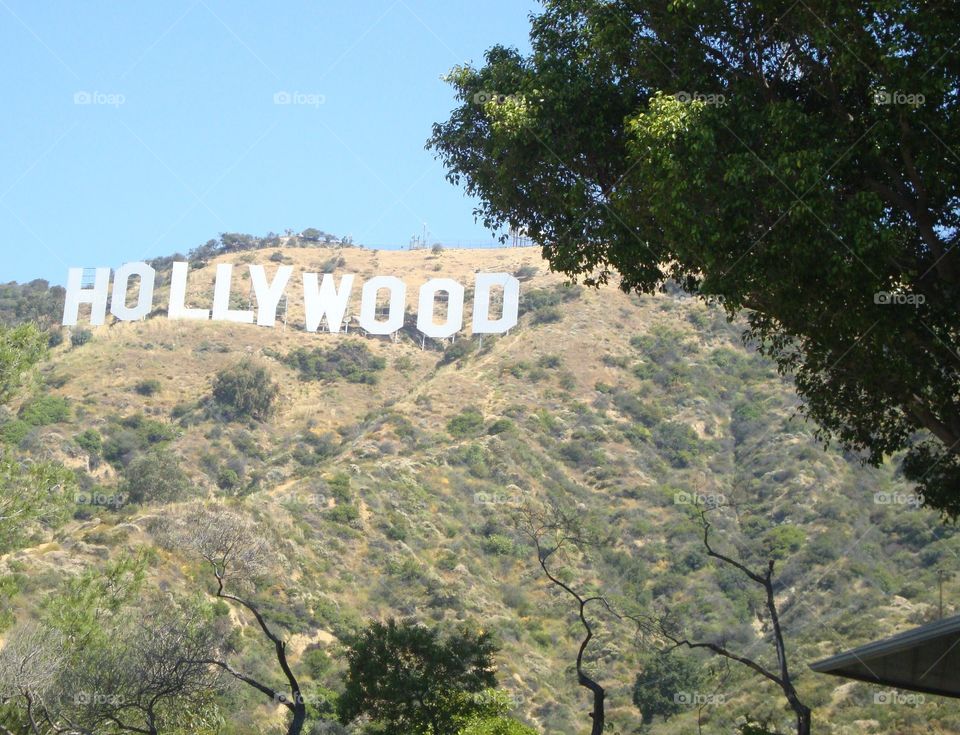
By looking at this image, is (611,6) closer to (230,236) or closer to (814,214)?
Result: (814,214)

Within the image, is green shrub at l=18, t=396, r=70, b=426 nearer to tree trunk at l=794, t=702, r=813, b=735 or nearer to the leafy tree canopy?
the leafy tree canopy

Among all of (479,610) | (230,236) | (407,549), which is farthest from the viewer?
(230,236)

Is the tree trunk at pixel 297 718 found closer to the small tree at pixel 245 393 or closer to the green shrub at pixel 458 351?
the small tree at pixel 245 393

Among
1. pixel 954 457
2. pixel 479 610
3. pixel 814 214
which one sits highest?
pixel 814 214

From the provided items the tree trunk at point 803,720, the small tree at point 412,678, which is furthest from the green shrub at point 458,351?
the tree trunk at point 803,720

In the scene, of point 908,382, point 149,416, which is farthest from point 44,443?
point 908,382

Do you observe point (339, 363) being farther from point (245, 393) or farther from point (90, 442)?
point (90, 442)
